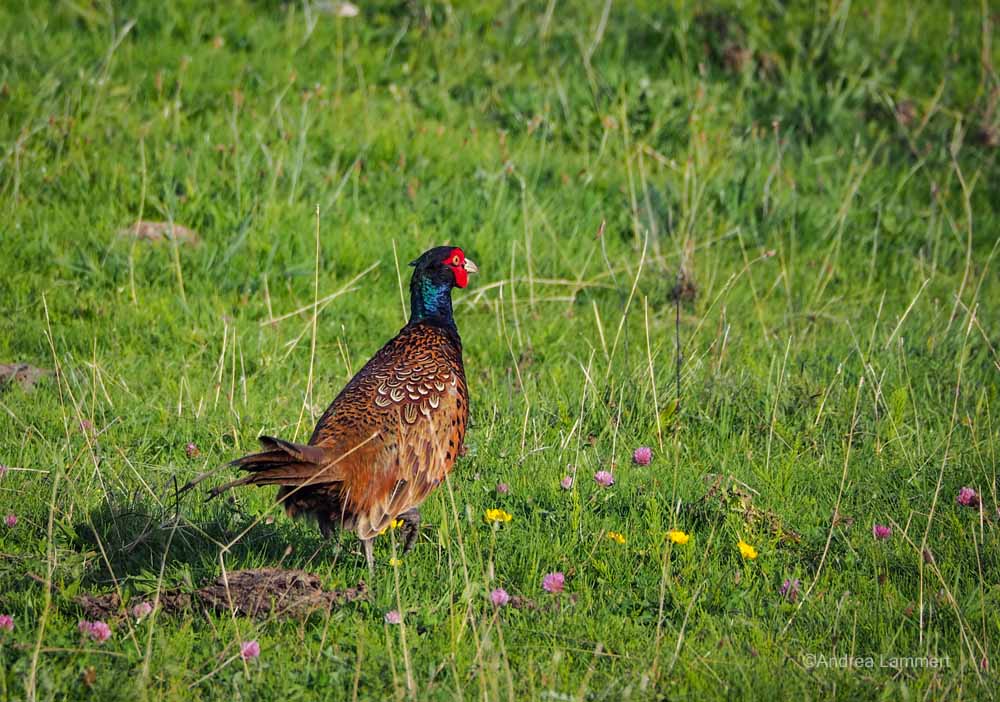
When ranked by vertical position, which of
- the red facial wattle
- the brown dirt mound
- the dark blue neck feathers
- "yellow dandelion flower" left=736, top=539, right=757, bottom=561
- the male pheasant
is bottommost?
"yellow dandelion flower" left=736, top=539, right=757, bottom=561

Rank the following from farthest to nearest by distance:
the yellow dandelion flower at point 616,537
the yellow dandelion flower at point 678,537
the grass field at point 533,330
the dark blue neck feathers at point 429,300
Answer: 1. the dark blue neck feathers at point 429,300
2. the yellow dandelion flower at point 616,537
3. the yellow dandelion flower at point 678,537
4. the grass field at point 533,330

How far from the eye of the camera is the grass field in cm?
356

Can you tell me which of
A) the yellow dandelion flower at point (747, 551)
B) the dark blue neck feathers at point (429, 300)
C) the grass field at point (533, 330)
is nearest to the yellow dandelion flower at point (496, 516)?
the grass field at point (533, 330)

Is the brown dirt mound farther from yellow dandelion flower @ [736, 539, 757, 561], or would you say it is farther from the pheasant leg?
yellow dandelion flower @ [736, 539, 757, 561]

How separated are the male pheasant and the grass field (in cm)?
18

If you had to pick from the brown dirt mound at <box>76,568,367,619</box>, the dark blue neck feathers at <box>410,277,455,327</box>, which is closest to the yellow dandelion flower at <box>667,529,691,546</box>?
the brown dirt mound at <box>76,568,367,619</box>

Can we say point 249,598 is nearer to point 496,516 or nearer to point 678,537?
point 496,516

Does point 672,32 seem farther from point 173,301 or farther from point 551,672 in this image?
point 551,672

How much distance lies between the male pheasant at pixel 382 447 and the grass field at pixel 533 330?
0.58ft

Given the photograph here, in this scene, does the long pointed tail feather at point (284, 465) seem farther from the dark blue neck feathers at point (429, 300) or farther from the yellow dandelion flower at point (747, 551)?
the yellow dandelion flower at point (747, 551)

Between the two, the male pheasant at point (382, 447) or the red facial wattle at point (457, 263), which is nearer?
the male pheasant at point (382, 447)

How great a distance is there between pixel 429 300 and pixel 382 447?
94cm

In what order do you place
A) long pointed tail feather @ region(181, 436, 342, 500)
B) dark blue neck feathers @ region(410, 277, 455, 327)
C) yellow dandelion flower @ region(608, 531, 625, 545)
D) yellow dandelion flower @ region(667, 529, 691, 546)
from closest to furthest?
long pointed tail feather @ region(181, 436, 342, 500) < yellow dandelion flower @ region(667, 529, 691, 546) < yellow dandelion flower @ region(608, 531, 625, 545) < dark blue neck feathers @ region(410, 277, 455, 327)

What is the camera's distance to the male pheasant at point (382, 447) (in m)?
3.61
